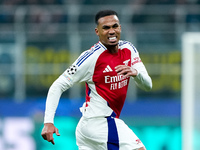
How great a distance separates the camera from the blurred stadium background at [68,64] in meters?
8.48

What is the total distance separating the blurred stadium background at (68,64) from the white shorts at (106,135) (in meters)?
3.87

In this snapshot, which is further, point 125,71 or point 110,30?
point 110,30

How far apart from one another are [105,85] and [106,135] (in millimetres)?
412

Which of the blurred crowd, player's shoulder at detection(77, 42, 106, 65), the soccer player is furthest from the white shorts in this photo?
the blurred crowd

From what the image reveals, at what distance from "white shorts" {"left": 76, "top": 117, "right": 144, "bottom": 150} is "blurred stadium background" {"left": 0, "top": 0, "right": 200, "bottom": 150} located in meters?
3.87

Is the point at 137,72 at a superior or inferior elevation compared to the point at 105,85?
superior

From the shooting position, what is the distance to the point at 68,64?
956 cm

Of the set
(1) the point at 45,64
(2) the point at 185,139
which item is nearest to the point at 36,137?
(1) the point at 45,64

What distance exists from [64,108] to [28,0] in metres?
2.95

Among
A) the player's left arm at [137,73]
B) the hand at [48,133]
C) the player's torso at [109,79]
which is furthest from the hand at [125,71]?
the hand at [48,133]

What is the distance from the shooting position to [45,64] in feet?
31.7

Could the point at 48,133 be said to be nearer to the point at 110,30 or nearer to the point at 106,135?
the point at 106,135

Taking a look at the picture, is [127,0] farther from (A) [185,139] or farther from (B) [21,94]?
(A) [185,139]

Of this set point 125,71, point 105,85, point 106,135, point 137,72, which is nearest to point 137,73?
point 137,72
